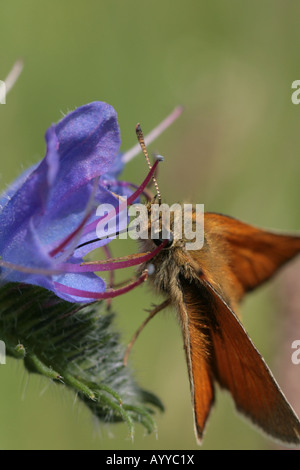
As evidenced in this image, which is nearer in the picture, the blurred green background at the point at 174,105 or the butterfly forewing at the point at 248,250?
the butterfly forewing at the point at 248,250

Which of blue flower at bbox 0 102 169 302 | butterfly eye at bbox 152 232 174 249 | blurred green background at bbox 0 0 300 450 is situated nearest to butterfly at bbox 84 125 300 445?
butterfly eye at bbox 152 232 174 249

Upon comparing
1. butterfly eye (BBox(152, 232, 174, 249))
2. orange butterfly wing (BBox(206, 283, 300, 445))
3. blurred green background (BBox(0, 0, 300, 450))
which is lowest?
orange butterfly wing (BBox(206, 283, 300, 445))

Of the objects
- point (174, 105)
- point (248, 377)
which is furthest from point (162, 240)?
point (174, 105)

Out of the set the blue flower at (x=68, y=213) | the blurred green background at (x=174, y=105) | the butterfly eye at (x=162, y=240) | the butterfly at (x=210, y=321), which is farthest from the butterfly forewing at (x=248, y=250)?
the blurred green background at (x=174, y=105)

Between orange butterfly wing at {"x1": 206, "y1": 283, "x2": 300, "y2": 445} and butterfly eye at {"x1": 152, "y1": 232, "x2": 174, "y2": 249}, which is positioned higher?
butterfly eye at {"x1": 152, "y1": 232, "x2": 174, "y2": 249}

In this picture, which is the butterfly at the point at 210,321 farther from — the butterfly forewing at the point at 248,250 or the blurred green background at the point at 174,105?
the blurred green background at the point at 174,105

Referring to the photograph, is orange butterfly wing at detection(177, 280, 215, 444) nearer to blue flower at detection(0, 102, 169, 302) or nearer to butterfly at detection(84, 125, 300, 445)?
butterfly at detection(84, 125, 300, 445)

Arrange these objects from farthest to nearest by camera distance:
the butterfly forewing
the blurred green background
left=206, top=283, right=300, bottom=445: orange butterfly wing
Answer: the blurred green background
the butterfly forewing
left=206, top=283, right=300, bottom=445: orange butterfly wing
